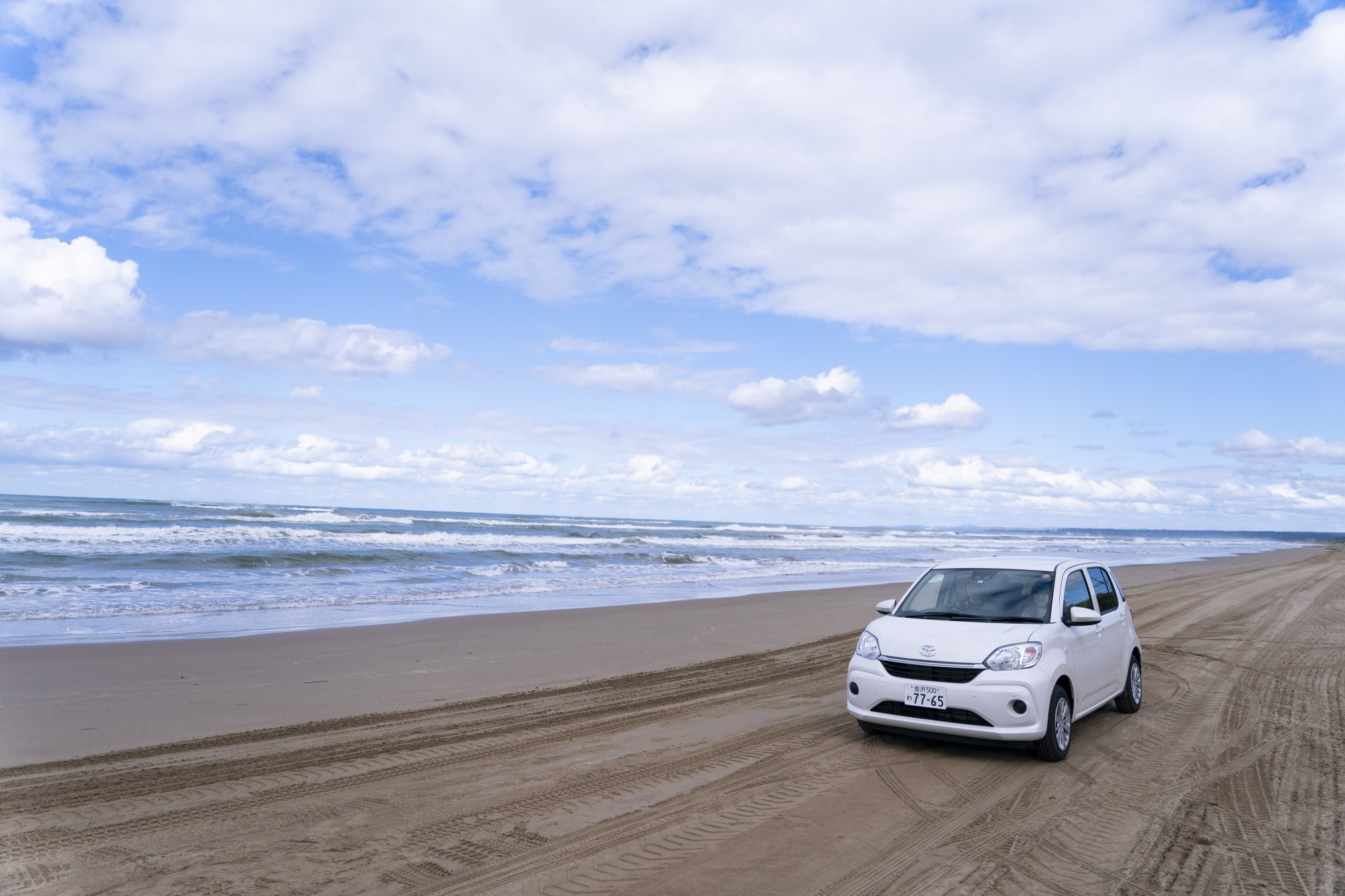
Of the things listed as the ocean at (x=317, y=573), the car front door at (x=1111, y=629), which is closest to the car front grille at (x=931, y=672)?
the car front door at (x=1111, y=629)

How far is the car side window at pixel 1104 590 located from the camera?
786 centimetres

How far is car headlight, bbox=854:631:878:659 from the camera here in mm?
6730

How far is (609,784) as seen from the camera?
18.3 ft

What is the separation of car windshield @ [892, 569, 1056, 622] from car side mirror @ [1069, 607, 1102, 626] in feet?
0.62

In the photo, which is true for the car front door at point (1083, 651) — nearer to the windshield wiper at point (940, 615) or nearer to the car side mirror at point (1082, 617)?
the car side mirror at point (1082, 617)

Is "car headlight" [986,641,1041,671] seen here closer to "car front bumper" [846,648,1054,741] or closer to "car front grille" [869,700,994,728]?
"car front bumper" [846,648,1054,741]

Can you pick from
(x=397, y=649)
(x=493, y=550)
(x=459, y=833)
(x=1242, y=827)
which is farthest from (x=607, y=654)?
(x=493, y=550)

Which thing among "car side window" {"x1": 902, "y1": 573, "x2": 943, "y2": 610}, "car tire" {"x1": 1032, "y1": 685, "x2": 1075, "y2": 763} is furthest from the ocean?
"car tire" {"x1": 1032, "y1": 685, "x2": 1075, "y2": 763}

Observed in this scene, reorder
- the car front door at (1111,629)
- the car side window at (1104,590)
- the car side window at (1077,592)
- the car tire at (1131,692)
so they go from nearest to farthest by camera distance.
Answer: the car side window at (1077,592), the car front door at (1111,629), the car side window at (1104,590), the car tire at (1131,692)

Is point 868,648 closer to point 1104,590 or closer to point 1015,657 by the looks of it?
point 1015,657

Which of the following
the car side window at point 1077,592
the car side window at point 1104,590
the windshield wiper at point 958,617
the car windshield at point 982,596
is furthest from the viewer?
the car side window at point 1104,590

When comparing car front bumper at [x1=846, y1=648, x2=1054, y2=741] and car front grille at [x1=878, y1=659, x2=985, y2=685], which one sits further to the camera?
car front grille at [x1=878, y1=659, x2=985, y2=685]

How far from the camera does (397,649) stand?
11422 mm

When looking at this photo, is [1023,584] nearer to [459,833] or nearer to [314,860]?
[459,833]
